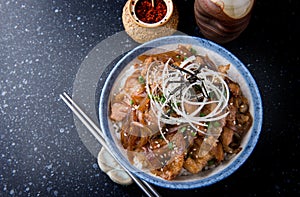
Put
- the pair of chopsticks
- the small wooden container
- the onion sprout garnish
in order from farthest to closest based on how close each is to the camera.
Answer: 1. the small wooden container
2. the pair of chopsticks
3. the onion sprout garnish

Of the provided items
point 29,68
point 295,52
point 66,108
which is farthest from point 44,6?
point 295,52

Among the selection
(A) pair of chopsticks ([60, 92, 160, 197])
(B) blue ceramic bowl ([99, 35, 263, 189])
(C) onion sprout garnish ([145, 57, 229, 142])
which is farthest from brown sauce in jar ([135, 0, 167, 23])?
(A) pair of chopsticks ([60, 92, 160, 197])

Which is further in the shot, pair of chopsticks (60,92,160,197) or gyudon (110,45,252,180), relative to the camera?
pair of chopsticks (60,92,160,197)

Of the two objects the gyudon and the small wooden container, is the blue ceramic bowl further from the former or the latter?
the small wooden container

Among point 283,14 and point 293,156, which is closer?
point 293,156

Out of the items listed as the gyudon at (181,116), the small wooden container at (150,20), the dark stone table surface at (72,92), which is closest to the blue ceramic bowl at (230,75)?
the gyudon at (181,116)

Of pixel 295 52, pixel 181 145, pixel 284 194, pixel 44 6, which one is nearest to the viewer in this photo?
pixel 181 145

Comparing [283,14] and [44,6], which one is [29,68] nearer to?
[44,6]
